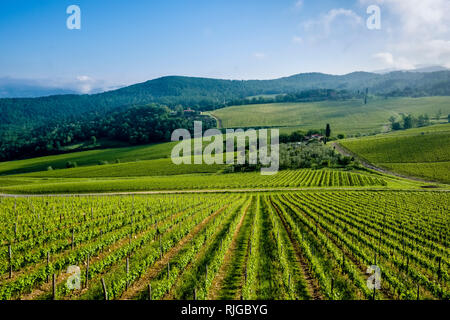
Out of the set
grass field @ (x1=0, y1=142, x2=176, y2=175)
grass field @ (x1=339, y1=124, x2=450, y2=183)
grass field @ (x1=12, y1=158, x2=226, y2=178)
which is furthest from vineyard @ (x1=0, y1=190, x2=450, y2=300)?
grass field @ (x1=0, y1=142, x2=176, y2=175)

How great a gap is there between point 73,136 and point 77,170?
250 ft

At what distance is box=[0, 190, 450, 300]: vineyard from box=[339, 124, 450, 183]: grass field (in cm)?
6830

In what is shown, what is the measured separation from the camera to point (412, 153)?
110 meters

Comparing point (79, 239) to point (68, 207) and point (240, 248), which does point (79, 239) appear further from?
point (68, 207)

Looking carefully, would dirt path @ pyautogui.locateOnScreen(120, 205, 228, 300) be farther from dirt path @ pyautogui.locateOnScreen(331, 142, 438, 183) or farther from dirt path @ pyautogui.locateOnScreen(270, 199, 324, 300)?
dirt path @ pyautogui.locateOnScreen(331, 142, 438, 183)

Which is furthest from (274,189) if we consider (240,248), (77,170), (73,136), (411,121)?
(411,121)

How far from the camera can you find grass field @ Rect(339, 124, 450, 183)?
91.3 metres

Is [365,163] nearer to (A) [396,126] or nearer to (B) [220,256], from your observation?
(A) [396,126]

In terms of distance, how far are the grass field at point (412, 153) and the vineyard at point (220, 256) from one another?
68.3 m

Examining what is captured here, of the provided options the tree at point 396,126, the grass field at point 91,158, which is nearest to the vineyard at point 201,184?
the grass field at point 91,158

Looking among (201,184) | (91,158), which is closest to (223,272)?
(201,184)

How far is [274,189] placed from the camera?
6756cm

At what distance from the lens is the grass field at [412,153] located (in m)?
91.3

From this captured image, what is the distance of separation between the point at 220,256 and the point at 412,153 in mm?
117833
